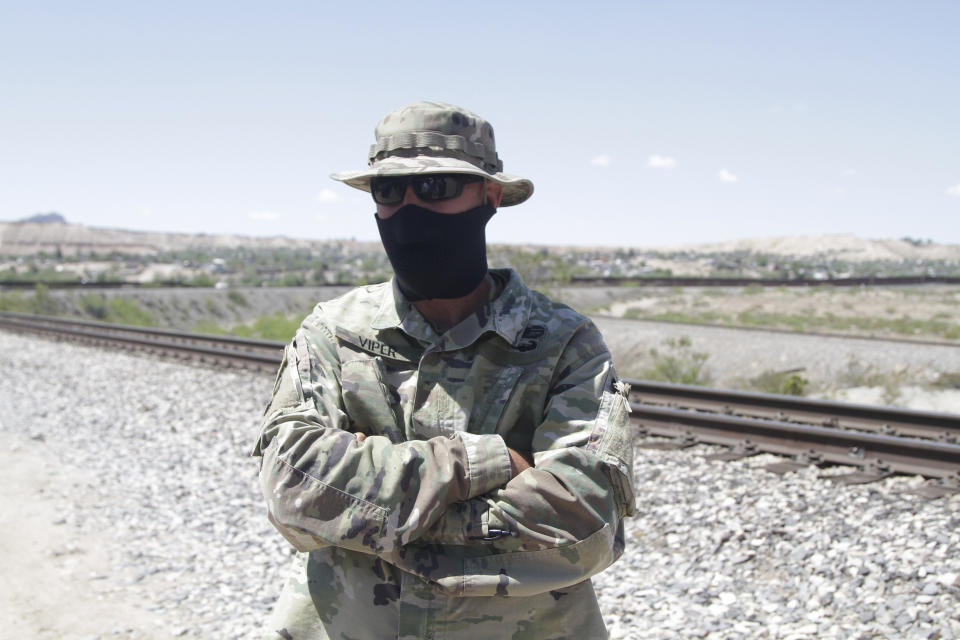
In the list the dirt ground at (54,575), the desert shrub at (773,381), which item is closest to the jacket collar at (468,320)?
the dirt ground at (54,575)

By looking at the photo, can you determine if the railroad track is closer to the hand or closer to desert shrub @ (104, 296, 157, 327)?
the hand

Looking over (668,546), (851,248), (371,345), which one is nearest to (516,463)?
(371,345)

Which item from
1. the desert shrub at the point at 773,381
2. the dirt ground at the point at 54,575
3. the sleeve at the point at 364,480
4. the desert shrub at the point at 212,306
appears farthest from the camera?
the desert shrub at the point at 212,306

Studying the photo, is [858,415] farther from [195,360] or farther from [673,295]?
[673,295]

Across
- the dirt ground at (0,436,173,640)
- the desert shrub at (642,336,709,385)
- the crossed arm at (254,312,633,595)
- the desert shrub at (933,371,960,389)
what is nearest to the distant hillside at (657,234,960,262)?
the desert shrub at (642,336,709,385)

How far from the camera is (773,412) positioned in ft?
26.2

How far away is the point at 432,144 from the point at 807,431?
577 cm

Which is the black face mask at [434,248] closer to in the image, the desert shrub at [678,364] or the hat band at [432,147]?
the hat band at [432,147]

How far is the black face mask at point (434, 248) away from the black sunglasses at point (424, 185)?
0.04m

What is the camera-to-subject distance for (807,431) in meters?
6.62

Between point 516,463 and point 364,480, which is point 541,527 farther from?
point 364,480

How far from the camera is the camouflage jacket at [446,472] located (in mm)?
Answer: 1772

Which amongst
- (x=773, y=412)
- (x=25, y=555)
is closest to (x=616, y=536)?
(x=25, y=555)

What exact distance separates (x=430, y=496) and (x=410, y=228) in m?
0.71
